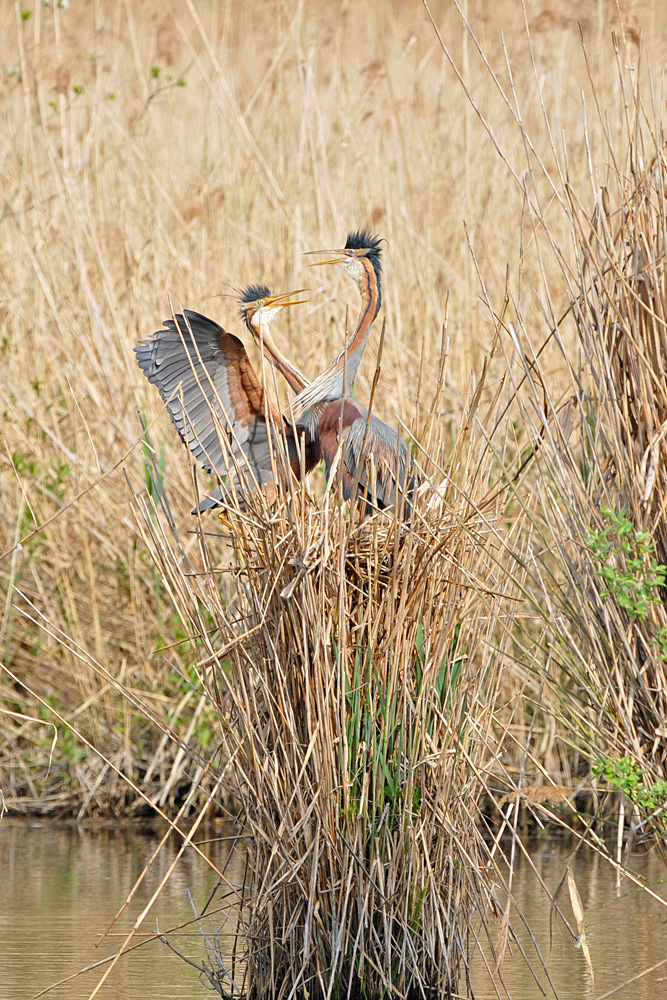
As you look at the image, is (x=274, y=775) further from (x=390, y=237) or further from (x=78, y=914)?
(x=390, y=237)

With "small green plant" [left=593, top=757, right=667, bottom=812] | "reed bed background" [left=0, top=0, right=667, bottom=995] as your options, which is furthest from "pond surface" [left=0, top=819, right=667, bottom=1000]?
"small green plant" [left=593, top=757, right=667, bottom=812]

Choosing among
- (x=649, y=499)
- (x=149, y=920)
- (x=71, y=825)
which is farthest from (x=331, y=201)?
(x=649, y=499)

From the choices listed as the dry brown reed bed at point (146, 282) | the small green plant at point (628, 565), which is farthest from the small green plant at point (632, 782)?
the dry brown reed bed at point (146, 282)

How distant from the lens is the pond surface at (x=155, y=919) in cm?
303

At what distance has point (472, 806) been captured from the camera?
2.73 meters

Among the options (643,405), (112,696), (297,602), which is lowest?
(112,696)

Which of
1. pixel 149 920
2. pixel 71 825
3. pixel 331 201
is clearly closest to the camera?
pixel 149 920

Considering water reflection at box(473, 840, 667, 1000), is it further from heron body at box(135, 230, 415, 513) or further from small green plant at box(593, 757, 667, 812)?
heron body at box(135, 230, 415, 513)

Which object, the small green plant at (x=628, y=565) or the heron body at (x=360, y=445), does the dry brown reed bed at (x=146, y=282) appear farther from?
the small green plant at (x=628, y=565)

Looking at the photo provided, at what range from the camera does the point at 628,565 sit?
7.43 ft

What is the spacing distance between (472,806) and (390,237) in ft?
11.3

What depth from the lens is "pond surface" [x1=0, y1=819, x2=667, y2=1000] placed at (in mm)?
3027

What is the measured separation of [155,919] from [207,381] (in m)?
1.49

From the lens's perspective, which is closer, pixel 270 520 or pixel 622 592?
pixel 622 592
